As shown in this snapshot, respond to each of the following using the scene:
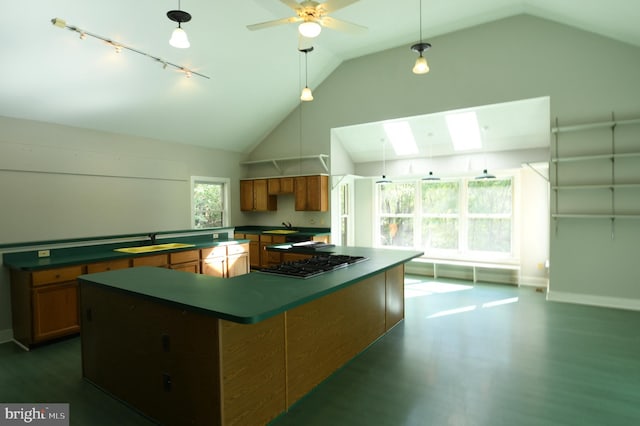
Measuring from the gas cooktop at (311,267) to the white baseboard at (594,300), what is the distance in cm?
334

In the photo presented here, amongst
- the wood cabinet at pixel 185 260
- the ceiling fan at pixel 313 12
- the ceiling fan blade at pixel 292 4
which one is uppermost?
the ceiling fan blade at pixel 292 4

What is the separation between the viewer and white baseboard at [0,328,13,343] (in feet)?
11.4

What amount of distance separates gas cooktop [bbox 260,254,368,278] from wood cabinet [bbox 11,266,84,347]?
2.25 meters

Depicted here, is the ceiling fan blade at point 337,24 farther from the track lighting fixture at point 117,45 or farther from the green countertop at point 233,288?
the track lighting fixture at point 117,45

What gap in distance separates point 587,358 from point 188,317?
3.41m

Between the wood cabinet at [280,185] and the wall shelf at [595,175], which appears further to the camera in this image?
the wood cabinet at [280,185]

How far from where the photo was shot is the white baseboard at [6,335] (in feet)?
11.4

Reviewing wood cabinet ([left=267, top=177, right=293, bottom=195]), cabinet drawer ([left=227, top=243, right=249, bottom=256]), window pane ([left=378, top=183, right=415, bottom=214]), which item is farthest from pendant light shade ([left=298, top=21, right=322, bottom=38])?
window pane ([left=378, top=183, right=415, bottom=214])

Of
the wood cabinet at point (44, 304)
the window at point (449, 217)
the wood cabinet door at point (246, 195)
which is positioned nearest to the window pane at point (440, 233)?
the window at point (449, 217)

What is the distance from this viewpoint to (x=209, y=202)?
273 inches

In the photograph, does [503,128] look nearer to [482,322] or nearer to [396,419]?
[482,322]

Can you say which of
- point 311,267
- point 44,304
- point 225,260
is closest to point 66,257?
point 44,304

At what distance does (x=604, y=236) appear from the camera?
445cm

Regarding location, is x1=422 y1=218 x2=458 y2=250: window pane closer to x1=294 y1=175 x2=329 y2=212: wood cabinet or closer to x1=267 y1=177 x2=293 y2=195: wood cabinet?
x1=294 y1=175 x2=329 y2=212: wood cabinet
